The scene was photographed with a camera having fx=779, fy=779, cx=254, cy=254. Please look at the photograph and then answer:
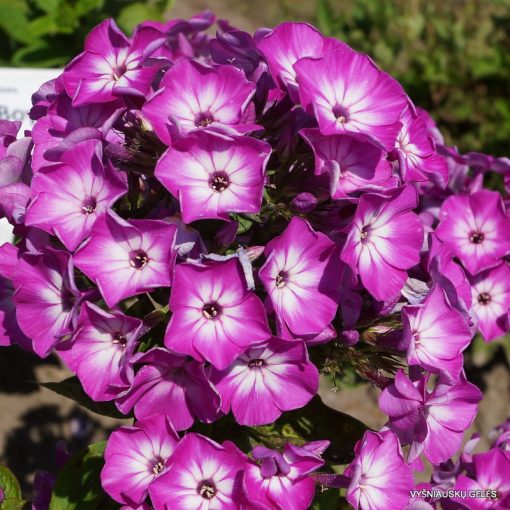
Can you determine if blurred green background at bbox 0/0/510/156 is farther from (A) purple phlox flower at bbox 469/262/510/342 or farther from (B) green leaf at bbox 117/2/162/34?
(A) purple phlox flower at bbox 469/262/510/342

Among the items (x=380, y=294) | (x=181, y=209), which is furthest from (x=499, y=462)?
(x=181, y=209)

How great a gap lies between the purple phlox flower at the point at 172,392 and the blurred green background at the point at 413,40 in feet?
4.90

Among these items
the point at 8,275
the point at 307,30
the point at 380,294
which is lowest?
the point at 8,275

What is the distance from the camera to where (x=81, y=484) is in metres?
1.41

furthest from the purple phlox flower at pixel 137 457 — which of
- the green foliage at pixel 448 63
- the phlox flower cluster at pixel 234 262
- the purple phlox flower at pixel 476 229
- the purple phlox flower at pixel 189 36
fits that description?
the green foliage at pixel 448 63

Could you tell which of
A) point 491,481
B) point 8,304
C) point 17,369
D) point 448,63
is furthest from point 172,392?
point 448,63

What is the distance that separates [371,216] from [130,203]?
38 centimetres

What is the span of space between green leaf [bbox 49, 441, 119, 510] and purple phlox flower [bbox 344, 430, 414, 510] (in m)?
0.49

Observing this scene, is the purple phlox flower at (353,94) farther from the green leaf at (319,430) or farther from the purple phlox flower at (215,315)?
the green leaf at (319,430)

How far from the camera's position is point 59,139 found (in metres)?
1.21

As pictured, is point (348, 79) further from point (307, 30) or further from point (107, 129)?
point (107, 129)

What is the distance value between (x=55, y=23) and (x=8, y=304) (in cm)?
131

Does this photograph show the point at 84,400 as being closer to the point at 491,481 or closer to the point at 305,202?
the point at 305,202

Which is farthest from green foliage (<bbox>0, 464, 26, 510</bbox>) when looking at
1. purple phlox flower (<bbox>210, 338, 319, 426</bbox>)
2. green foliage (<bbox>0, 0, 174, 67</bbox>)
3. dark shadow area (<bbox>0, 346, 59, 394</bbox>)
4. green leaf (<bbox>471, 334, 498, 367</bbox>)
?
green leaf (<bbox>471, 334, 498, 367</bbox>)
